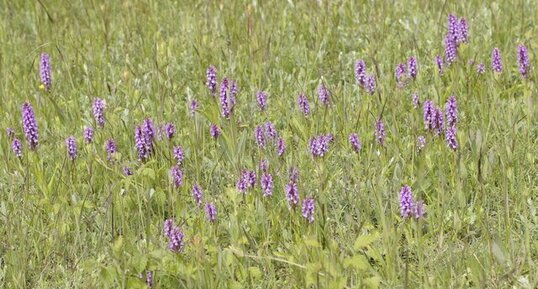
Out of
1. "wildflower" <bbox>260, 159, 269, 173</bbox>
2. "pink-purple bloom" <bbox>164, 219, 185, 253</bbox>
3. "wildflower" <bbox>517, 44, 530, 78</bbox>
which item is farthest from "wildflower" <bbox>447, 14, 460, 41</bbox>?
"pink-purple bloom" <bbox>164, 219, 185, 253</bbox>

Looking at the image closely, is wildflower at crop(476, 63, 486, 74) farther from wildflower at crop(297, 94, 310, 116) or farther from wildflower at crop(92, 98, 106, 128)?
wildflower at crop(92, 98, 106, 128)

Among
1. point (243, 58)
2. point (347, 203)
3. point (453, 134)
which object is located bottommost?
point (347, 203)

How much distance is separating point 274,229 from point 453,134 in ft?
2.79

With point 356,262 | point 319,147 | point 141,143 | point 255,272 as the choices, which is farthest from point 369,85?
point 356,262

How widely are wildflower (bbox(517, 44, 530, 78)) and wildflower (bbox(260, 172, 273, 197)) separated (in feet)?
4.80

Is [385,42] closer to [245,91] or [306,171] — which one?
[245,91]

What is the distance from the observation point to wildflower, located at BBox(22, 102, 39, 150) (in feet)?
13.1

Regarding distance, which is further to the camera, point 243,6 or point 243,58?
point 243,6

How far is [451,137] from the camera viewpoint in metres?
3.84

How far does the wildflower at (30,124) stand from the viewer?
3994mm

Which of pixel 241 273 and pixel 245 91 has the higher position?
pixel 245 91

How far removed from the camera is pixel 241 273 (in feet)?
10.9

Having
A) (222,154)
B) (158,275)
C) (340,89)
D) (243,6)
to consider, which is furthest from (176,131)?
(243,6)

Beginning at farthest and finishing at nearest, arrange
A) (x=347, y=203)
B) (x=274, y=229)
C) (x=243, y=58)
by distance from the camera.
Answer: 1. (x=243, y=58)
2. (x=347, y=203)
3. (x=274, y=229)
